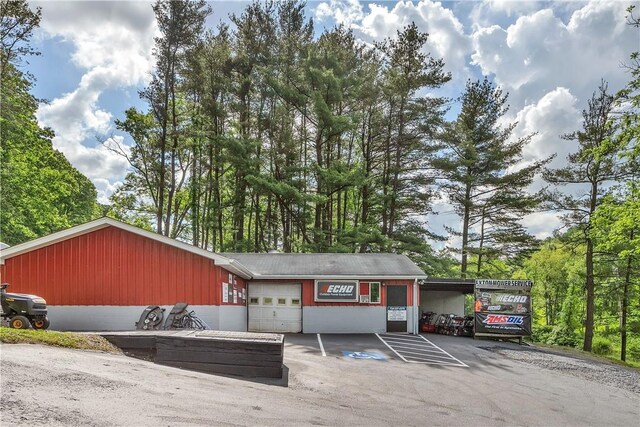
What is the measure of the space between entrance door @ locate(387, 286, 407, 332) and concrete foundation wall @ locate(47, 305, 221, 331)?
8707 mm

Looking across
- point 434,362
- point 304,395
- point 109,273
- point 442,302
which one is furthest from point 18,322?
point 442,302

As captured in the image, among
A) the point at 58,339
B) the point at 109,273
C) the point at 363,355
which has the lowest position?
the point at 363,355

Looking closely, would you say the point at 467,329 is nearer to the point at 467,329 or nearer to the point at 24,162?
the point at 467,329

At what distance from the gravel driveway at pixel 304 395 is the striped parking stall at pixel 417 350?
0.80 m

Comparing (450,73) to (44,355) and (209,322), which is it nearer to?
(209,322)

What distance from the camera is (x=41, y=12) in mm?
17156

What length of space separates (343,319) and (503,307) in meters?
6.34

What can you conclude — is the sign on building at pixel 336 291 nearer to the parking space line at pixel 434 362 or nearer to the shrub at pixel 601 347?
the parking space line at pixel 434 362

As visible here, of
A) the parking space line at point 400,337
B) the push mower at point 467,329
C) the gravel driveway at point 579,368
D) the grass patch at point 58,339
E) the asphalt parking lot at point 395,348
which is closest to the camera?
the grass patch at point 58,339

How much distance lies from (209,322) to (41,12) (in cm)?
1450

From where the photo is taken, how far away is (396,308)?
1723 cm

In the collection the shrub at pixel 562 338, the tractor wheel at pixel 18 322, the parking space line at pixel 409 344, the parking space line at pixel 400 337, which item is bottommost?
the shrub at pixel 562 338

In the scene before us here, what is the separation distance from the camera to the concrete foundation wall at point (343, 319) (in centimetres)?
1694

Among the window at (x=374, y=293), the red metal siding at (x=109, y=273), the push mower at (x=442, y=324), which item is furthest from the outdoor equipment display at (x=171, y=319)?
the push mower at (x=442, y=324)
